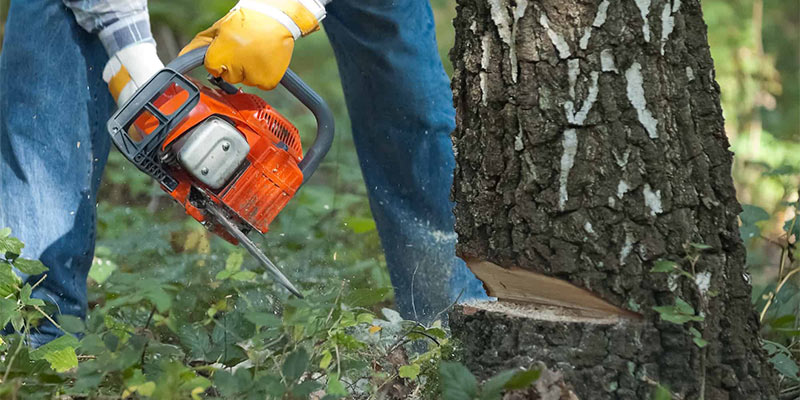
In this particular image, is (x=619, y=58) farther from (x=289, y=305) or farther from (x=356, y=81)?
(x=356, y=81)

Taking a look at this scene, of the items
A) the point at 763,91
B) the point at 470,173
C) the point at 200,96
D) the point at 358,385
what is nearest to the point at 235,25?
the point at 200,96

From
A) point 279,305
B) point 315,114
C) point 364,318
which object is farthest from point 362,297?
point 315,114

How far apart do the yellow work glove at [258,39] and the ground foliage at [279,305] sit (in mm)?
505

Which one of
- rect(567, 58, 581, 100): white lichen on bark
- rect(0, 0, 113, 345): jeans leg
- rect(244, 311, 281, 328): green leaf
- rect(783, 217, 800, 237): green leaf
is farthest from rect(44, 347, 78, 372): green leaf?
rect(783, 217, 800, 237): green leaf

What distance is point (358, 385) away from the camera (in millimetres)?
1957

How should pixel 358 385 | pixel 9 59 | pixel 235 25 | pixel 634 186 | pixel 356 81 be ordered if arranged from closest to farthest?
pixel 634 186
pixel 358 385
pixel 235 25
pixel 9 59
pixel 356 81

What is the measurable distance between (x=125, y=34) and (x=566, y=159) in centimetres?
139

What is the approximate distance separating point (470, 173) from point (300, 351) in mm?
563

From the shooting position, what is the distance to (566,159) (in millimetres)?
1636

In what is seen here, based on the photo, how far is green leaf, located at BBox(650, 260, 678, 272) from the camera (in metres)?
1.52

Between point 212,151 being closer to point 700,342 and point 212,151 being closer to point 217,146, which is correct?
point 217,146

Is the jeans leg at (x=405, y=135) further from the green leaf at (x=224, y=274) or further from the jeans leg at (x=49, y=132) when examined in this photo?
the green leaf at (x=224, y=274)

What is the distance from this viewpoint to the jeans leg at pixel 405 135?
2.62 m

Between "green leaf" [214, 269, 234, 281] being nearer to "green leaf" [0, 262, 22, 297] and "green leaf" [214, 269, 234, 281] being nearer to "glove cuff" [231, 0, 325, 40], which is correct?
"green leaf" [0, 262, 22, 297]
